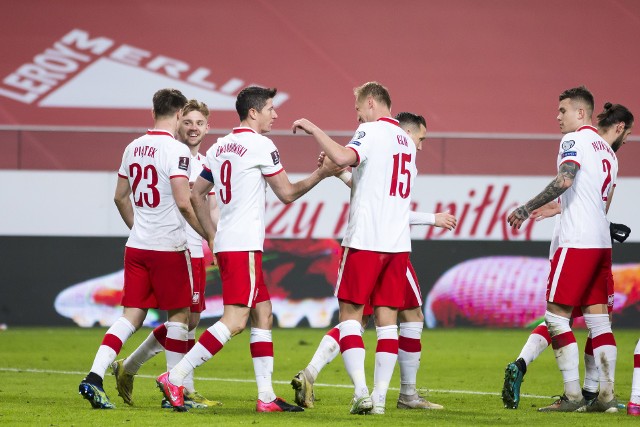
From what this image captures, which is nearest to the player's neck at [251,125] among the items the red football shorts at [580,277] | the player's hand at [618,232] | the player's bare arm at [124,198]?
the player's bare arm at [124,198]


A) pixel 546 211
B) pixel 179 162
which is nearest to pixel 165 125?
pixel 179 162

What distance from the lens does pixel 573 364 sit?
770 centimetres

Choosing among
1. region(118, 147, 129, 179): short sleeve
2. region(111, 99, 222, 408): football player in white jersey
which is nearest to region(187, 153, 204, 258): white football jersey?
region(111, 99, 222, 408): football player in white jersey

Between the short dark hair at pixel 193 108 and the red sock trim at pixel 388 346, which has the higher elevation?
the short dark hair at pixel 193 108

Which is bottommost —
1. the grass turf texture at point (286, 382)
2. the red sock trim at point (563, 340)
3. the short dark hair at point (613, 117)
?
the grass turf texture at point (286, 382)

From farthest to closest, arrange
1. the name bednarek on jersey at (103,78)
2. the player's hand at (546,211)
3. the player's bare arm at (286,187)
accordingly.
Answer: the name bednarek on jersey at (103,78), the player's hand at (546,211), the player's bare arm at (286,187)

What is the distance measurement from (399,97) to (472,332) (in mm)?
5923

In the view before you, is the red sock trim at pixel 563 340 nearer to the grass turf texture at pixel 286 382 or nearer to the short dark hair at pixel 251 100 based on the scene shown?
the grass turf texture at pixel 286 382

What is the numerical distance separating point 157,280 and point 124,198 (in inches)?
27.2

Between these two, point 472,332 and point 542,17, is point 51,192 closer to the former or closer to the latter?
point 472,332

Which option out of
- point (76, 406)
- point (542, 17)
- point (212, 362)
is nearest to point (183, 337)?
point (76, 406)

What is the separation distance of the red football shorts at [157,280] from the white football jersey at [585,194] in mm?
2559

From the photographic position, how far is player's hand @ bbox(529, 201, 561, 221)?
7871 mm

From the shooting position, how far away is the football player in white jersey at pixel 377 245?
708cm
